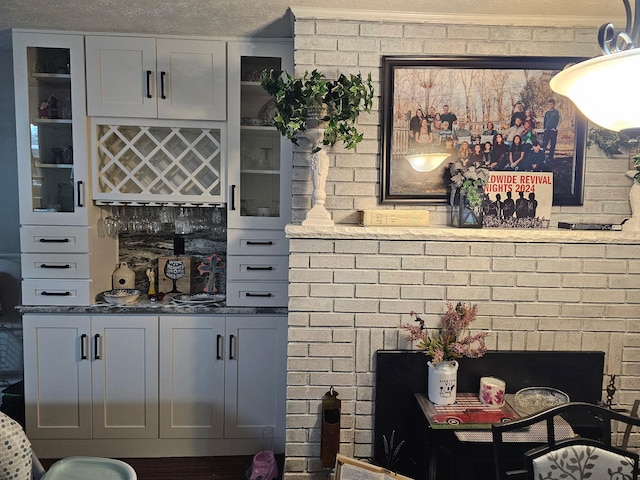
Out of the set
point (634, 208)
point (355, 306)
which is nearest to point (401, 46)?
point (355, 306)

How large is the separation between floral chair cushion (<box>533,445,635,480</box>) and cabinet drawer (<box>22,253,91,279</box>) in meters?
2.38

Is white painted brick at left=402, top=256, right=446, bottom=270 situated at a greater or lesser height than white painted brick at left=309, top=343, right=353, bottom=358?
greater

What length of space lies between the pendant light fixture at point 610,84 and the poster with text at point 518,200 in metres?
1.21

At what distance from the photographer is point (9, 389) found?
2568 mm

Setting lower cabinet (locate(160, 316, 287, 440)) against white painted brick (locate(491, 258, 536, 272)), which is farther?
lower cabinet (locate(160, 316, 287, 440))

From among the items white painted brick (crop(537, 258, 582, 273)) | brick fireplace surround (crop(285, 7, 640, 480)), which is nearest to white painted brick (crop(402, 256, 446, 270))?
brick fireplace surround (crop(285, 7, 640, 480))

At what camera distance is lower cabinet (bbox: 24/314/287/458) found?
243cm

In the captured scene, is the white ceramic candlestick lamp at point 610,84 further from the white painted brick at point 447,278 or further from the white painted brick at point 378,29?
the white painted brick at point 378,29

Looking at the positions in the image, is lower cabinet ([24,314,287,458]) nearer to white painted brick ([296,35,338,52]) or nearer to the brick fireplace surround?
the brick fireplace surround

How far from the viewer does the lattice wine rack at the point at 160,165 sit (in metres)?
2.46

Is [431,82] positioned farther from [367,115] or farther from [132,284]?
[132,284]

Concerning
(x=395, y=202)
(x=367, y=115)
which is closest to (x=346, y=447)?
(x=395, y=202)

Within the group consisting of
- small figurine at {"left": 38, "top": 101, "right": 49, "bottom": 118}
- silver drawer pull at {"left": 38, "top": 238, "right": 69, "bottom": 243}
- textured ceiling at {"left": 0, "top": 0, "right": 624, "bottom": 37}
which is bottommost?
silver drawer pull at {"left": 38, "top": 238, "right": 69, "bottom": 243}

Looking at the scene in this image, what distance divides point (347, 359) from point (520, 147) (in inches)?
53.6
